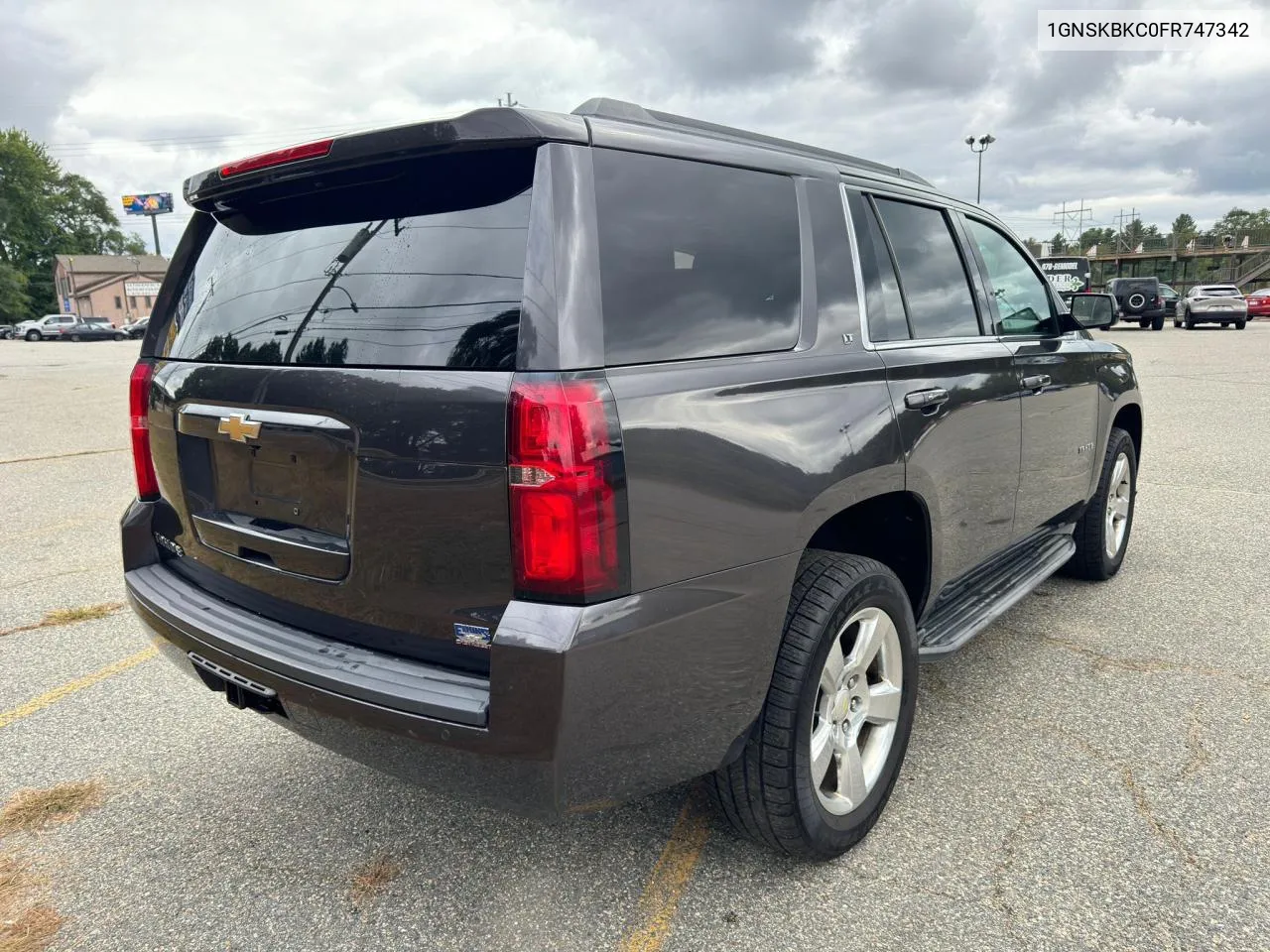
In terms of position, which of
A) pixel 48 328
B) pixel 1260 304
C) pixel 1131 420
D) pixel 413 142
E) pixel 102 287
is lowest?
pixel 1131 420

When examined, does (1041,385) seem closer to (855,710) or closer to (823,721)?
(855,710)

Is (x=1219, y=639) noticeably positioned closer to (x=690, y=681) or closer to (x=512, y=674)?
(x=690, y=681)

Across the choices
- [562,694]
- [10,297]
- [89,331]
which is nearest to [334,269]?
[562,694]

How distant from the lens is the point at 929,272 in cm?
302

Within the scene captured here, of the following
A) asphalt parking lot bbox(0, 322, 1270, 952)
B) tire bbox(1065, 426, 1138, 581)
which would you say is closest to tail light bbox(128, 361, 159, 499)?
asphalt parking lot bbox(0, 322, 1270, 952)

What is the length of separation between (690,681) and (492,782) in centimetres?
47

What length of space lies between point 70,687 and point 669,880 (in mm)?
2697

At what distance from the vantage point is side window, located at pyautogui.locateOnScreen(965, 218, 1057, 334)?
347 centimetres

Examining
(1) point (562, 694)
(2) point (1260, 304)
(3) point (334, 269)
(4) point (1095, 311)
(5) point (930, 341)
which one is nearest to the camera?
(1) point (562, 694)

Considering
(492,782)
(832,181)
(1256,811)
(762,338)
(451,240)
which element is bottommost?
(1256,811)

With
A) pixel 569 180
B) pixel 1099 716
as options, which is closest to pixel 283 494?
pixel 569 180

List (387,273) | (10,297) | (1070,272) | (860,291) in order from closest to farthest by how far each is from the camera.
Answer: (387,273) → (860,291) → (1070,272) → (10,297)

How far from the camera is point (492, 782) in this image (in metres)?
1.79

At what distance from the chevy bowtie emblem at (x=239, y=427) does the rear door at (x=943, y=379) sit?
1.72m
